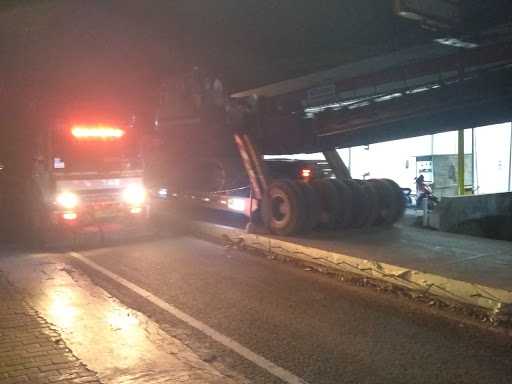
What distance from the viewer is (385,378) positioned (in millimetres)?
4777

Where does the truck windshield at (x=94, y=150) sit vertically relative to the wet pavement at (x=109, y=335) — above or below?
above

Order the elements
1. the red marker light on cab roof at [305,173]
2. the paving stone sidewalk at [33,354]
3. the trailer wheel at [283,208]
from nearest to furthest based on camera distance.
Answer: the paving stone sidewalk at [33,354] < the trailer wheel at [283,208] < the red marker light on cab roof at [305,173]

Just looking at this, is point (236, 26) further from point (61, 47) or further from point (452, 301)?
point (452, 301)

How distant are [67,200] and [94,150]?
1228 mm

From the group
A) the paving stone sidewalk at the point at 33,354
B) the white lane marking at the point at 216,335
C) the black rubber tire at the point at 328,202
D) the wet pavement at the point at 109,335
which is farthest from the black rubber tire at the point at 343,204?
the paving stone sidewalk at the point at 33,354

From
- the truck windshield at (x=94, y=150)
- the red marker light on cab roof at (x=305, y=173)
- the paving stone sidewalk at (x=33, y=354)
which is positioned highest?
the truck windshield at (x=94, y=150)

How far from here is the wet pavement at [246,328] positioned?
4941mm

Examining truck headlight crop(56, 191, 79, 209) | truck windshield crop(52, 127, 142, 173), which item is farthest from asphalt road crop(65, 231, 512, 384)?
truck windshield crop(52, 127, 142, 173)

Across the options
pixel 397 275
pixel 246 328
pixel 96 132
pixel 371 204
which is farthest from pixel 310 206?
pixel 96 132

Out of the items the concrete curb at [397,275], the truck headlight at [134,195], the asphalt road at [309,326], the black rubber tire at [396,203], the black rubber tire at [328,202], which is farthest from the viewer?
the truck headlight at [134,195]

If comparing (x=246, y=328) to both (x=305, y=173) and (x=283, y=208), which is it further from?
(x=305, y=173)

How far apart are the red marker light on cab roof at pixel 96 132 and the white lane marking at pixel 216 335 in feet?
13.0

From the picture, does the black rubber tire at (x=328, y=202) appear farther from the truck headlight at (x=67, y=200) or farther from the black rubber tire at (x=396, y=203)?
the truck headlight at (x=67, y=200)

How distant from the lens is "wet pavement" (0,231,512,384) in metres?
4.94
